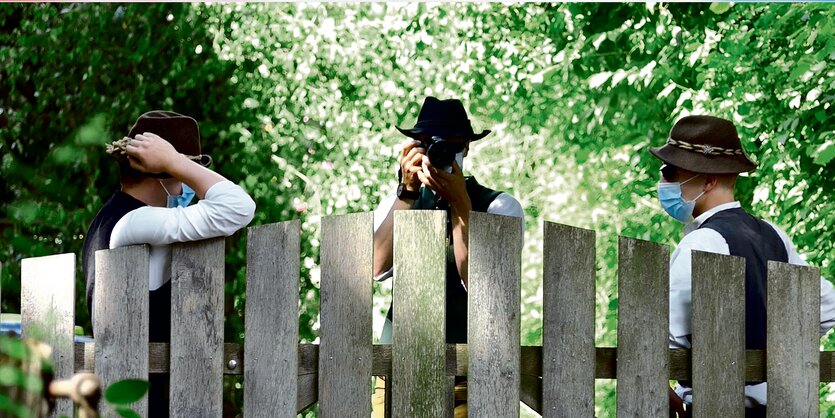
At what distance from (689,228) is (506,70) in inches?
165

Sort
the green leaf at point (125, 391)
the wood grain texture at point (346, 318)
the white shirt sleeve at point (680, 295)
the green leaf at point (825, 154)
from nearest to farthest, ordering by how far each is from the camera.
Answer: the green leaf at point (125, 391), the wood grain texture at point (346, 318), the white shirt sleeve at point (680, 295), the green leaf at point (825, 154)

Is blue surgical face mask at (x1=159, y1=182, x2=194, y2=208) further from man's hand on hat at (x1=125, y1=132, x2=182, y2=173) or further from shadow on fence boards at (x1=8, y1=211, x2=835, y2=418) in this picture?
shadow on fence boards at (x1=8, y1=211, x2=835, y2=418)

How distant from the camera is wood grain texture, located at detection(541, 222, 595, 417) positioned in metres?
2.88

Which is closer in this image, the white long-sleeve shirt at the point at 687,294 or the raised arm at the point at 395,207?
the white long-sleeve shirt at the point at 687,294

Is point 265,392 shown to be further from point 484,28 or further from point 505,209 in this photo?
point 484,28

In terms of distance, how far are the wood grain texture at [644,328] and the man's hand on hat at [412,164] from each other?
78 cm

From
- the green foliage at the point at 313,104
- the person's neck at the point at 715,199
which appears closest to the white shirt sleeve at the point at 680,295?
the person's neck at the point at 715,199

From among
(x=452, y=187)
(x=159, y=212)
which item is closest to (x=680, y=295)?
(x=452, y=187)

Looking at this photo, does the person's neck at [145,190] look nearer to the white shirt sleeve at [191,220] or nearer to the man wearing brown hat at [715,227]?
the white shirt sleeve at [191,220]

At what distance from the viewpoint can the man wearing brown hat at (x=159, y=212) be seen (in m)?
2.78

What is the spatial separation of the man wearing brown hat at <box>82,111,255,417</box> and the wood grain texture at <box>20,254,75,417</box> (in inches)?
3.1

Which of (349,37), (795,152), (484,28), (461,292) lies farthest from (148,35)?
(461,292)

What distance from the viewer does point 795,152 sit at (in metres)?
4.86

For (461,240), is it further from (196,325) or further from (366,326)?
(196,325)
